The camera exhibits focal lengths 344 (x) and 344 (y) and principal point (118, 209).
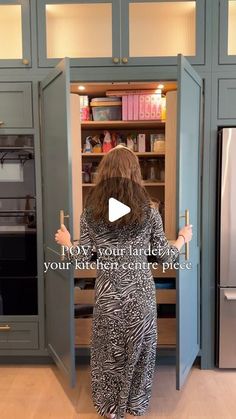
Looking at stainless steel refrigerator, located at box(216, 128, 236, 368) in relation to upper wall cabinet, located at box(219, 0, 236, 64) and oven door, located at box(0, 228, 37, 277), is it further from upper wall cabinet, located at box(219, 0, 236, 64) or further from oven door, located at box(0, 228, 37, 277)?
oven door, located at box(0, 228, 37, 277)

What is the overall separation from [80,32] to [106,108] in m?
0.54

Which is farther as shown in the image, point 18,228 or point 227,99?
point 18,228

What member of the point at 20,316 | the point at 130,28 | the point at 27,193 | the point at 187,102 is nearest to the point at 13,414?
the point at 20,316

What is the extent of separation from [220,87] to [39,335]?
78.7 inches

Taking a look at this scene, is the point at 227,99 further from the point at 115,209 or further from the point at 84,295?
the point at 84,295

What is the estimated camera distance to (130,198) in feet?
4.87

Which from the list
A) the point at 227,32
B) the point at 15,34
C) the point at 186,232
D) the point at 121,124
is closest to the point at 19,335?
the point at 186,232

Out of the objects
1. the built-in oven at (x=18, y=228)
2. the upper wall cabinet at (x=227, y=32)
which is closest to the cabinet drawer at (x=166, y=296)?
the built-in oven at (x=18, y=228)

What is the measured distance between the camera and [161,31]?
2.20 metres

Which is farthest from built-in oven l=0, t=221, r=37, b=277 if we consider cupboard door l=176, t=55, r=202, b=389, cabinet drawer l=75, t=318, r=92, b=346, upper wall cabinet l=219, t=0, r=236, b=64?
upper wall cabinet l=219, t=0, r=236, b=64

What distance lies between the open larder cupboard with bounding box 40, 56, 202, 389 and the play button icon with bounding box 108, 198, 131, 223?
0.38 m

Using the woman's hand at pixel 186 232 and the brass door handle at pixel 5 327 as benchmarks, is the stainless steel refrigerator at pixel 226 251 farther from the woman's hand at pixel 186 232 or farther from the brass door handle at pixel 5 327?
the brass door handle at pixel 5 327

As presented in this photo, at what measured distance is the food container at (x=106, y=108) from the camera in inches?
99.3

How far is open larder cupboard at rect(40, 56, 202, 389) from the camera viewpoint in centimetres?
181
